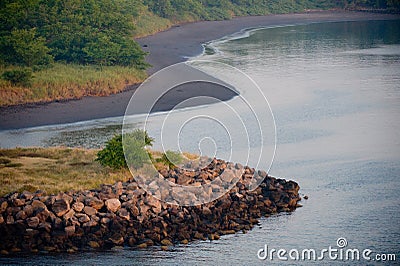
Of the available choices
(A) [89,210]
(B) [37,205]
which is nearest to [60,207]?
(B) [37,205]

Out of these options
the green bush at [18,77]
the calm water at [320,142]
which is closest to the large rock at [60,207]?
the calm water at [320,142]

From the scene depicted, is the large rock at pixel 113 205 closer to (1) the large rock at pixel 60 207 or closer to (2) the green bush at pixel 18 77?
(1) the large rock at pixel 60 207

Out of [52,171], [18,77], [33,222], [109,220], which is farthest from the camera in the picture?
[18,77]

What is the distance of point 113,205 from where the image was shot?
79.5ft

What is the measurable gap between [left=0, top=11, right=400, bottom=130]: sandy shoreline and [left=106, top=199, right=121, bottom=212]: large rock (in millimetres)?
18088

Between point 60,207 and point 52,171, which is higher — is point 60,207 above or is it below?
below

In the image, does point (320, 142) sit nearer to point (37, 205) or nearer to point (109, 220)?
point (109, 220)

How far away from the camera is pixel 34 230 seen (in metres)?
23.2

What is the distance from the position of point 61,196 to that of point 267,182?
8012 mm

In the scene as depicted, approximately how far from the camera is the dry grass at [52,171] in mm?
25734

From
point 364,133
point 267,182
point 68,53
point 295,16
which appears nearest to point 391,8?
point 295,16

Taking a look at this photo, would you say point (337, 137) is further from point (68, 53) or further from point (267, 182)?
point (68, 53)

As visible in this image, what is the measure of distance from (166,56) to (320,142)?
2928 centimetres

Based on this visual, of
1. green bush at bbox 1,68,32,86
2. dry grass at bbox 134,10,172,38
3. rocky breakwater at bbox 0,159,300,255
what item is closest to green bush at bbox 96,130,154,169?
rocky breakwater at bbox 0,159,300,255
